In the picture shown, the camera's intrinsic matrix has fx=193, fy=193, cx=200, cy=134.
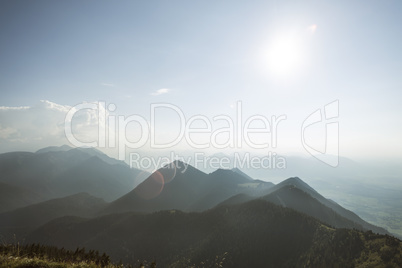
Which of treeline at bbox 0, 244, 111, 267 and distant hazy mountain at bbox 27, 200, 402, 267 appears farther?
distant hazy mountain at bbox 27, 200, 402, 267

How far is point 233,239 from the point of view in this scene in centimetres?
8788

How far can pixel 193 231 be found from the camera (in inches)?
4198

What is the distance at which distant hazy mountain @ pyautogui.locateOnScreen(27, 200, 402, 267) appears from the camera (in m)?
58.2

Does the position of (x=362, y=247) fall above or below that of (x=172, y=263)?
above

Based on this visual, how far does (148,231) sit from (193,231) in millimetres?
27304

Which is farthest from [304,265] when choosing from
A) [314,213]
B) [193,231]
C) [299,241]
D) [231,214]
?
[314,213]

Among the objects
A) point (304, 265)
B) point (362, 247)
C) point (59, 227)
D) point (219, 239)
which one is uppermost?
point (362, 247)

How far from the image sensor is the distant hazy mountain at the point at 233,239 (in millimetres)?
58188

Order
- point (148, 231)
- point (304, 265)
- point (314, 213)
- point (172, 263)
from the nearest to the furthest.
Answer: point (304, 265) < point (172, 263) < point (148, 231) < point (314, 213)

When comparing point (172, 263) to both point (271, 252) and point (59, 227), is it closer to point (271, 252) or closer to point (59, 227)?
point (271, 252)

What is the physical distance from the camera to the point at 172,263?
273 ft

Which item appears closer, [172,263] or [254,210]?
[172,263]

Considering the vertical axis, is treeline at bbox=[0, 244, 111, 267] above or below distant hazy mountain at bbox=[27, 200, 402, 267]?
above

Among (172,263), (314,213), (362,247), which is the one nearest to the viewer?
(362,247)
